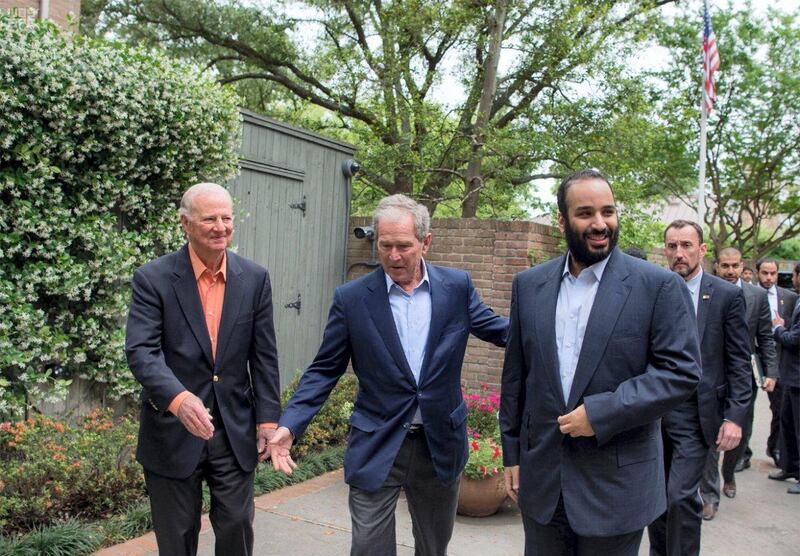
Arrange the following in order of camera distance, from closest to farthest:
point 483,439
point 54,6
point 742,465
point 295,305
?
point 483,439
point 742,465
point 295,305
point 54,6

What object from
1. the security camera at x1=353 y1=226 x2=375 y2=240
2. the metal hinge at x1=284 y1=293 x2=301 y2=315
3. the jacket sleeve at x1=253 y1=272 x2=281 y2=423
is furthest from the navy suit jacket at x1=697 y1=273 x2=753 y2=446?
the security camera at x1=353 y1=226 x2=375 y2=240

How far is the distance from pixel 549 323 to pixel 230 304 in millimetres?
1506

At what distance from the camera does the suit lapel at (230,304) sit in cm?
338

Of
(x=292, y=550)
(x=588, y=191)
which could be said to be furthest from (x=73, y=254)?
(x=588, y=191)

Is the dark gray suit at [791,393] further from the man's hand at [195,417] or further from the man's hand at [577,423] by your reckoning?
the man's hand at [195,417]

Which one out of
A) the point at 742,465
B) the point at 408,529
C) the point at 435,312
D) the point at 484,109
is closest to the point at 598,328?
the point at 435,312

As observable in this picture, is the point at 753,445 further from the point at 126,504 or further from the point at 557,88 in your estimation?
the point at 126,504

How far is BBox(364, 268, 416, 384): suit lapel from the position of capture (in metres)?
3.30

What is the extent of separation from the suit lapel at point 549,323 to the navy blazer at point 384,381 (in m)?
0.61

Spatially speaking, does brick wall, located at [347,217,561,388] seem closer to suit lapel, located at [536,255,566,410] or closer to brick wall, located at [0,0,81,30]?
suit lapel, located at [536,255,566,410]

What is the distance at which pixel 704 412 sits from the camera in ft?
14.0

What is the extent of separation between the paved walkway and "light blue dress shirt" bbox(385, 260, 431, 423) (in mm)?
2008

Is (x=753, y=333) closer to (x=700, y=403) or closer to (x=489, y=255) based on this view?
(x=489, y=255)

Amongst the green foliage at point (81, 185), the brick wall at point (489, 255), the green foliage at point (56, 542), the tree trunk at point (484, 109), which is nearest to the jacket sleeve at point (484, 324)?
the green foliage at point (56, 542)
